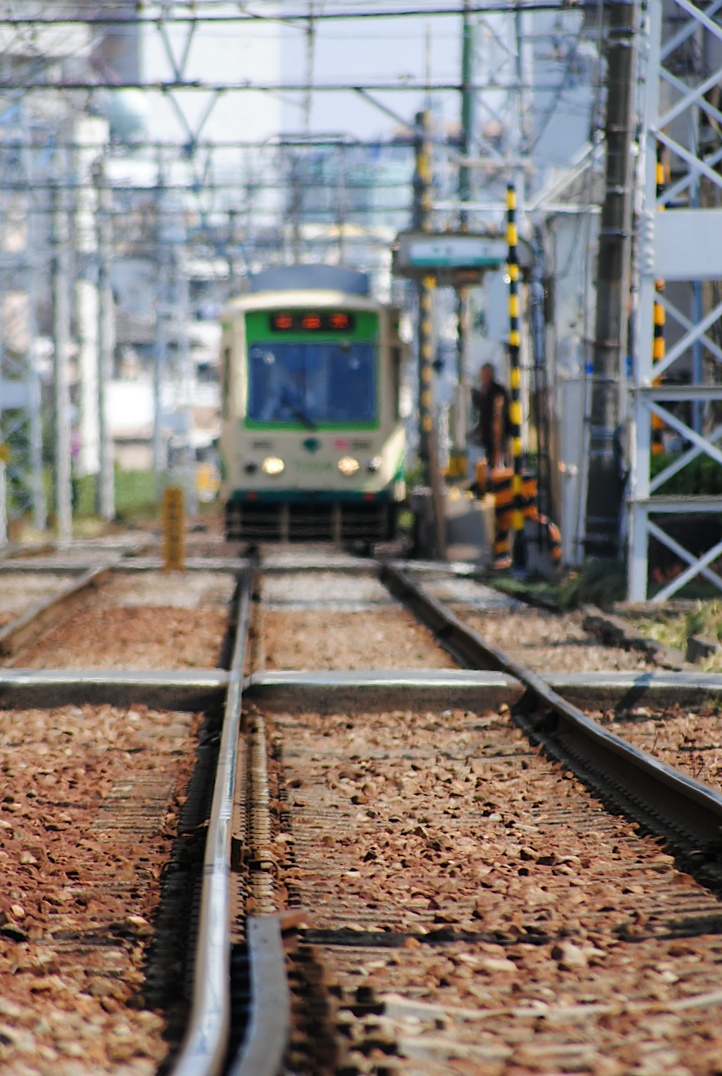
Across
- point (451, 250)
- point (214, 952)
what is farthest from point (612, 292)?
point (214, 952)

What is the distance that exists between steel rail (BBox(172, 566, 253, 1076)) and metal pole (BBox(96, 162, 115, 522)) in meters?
25.1

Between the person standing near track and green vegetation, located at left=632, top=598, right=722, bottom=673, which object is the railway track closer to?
green vegetation, located at left=632, top=598, right=722, bottom=673

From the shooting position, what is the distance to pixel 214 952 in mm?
3479

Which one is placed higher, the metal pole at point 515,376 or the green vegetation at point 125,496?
the metal pole at point 515,376

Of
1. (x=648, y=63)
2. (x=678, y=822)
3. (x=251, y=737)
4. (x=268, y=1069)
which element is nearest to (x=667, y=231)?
(x=648, y=63)

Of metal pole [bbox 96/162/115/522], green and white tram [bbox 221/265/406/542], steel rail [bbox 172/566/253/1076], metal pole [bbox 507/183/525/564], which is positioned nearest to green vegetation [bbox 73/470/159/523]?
metal pole [bbox 96/162/115/522]

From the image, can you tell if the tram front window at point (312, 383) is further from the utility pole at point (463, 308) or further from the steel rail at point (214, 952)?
the steel rail at point (214, 952)

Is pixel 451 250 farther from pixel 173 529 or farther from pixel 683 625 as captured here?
pixel 683 625

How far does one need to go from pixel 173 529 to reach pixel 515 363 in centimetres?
432

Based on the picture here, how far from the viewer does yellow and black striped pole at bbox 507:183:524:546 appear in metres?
15.7

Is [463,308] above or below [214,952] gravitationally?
above

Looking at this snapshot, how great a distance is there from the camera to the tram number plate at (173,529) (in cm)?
1669

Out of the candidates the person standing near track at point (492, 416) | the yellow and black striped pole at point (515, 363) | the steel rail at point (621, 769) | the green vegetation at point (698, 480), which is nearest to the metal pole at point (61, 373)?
the person standing near track at point (492, 416)

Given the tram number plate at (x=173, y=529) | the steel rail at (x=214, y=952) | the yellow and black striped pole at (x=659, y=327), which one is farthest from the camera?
the tram number plate at (x=173, y=529)
